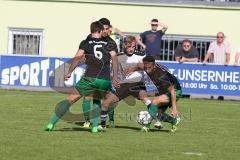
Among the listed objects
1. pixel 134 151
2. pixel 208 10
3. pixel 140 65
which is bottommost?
pixel 134 151

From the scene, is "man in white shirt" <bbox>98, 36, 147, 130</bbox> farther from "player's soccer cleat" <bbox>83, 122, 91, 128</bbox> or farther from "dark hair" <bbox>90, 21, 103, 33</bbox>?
"dark hair" <bbox>90, 21, 103, 33</bbox>

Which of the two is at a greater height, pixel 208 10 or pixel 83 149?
pixel 208 10

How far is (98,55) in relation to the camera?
14016mm

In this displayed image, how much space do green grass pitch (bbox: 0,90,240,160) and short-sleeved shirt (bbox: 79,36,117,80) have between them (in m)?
1.07

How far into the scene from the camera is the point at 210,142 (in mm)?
12945

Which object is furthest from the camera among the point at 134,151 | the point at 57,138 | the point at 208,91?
the point at 208,91

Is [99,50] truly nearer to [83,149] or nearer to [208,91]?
[83,149]

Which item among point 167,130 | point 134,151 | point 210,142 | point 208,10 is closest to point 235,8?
point 208,10

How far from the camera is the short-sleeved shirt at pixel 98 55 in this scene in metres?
14.0

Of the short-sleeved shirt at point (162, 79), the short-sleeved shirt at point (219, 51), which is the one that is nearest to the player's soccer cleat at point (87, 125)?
the short-sleeved shirt at point (162, 79)

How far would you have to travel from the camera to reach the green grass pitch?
10.9 m

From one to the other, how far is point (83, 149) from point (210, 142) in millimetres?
2561

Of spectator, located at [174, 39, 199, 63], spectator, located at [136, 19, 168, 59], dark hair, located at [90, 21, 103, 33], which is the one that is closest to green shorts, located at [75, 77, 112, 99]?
dark hair, located at [90, 21, 103, 33]

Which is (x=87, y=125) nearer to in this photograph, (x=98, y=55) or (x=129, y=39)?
(x=98, y=55)
